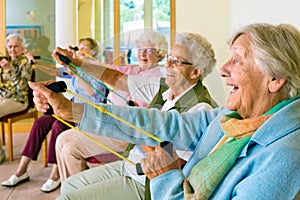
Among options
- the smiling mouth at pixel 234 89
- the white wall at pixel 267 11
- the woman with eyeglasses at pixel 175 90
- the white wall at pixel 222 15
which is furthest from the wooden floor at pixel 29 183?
the smiling mouth at pixel 234 89

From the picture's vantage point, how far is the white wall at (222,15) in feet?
7.68

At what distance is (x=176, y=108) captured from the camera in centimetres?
164

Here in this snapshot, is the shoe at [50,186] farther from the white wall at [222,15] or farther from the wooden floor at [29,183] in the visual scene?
the white wall at [222,15]

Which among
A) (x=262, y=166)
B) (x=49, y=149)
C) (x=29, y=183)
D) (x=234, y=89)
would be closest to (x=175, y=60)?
(x=234, y=89)

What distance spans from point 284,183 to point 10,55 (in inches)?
145

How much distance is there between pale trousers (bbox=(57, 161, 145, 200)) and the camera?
175 cm

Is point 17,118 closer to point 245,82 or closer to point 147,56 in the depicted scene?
point 147,56

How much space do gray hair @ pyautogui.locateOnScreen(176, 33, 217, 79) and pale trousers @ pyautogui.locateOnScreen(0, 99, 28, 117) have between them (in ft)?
9.01

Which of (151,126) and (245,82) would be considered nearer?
(245,82)

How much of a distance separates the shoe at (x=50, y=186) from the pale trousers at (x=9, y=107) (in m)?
1.06

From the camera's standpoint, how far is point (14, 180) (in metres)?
3.33

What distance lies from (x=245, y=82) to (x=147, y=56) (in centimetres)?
55

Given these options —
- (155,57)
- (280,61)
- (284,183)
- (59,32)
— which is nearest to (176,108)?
(155,57)

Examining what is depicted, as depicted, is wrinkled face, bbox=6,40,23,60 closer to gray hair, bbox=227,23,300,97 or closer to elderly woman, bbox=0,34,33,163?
elderly woman, bbox=0,34,33,163
